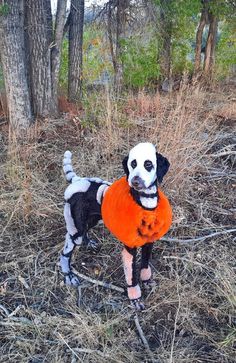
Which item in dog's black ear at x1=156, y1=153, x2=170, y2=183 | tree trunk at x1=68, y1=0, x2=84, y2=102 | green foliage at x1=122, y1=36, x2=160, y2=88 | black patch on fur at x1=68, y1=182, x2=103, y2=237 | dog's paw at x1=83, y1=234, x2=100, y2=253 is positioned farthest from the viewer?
green foliage at x1=122, y1=36, x2=160, y2=88

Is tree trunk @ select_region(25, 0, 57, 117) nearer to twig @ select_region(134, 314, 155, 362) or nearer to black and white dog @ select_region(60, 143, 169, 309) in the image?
black and white dog @ select_region(60, 143, 169, 309)

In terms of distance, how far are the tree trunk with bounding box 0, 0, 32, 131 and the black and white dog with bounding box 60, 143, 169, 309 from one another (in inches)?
81.5

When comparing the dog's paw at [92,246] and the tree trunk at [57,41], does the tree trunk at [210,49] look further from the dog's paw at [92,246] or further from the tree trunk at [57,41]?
the dog's paw at [92,246]

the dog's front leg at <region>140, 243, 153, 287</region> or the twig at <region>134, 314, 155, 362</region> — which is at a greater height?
the dog's front leg at <region>140, 243, 153, 287</region>

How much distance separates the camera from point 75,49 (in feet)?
16.0

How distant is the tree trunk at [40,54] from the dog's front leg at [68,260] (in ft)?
8.18

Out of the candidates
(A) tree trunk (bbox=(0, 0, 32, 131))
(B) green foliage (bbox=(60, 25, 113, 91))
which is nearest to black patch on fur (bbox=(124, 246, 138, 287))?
(A) tree trunk (bbox=(0, 0, 32, 131))

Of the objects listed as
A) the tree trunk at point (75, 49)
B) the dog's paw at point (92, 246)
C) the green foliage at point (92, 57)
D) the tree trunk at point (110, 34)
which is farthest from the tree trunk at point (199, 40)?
the dog's paw at point (92, 246)

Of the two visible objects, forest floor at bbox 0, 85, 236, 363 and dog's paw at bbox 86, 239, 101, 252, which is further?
dog's paw at bbox 86, 239, 101, 252

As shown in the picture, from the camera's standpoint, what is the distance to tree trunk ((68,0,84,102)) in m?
4.68

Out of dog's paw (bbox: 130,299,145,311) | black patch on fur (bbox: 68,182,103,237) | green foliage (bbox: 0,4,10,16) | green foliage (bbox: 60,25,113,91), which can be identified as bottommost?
dog's paw (bbox: 130,299,145,311)

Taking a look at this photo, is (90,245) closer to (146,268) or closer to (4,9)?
(146,268)

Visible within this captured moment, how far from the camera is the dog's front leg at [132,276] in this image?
2.07 meters

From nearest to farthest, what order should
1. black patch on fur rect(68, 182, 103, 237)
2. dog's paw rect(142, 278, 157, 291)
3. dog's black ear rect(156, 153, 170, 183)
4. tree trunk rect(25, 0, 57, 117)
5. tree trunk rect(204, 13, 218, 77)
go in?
dog's black ear rect(156, 153, 170, 183) → black patch on fur rect(68, 182, 103, 237) → dog's paw rect(142, 278, 157, 291) → tree trunk rect(25, 0, 57, 117) → tree trunk rect(204, 13, 218, 77)
